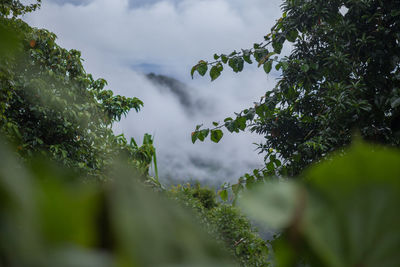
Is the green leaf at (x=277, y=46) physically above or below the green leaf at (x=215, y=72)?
above

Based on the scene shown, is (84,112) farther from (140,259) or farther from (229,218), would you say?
(140,259)

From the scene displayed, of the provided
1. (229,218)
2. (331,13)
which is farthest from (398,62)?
(229,218)

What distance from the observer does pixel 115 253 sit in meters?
0.07

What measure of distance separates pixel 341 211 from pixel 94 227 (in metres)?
0.06

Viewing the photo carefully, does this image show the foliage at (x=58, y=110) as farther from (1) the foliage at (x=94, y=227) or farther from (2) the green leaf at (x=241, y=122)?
(1) the foliage at (x=94, y=227)

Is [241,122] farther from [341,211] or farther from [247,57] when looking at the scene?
[341,211]

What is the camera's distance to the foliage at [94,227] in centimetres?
7

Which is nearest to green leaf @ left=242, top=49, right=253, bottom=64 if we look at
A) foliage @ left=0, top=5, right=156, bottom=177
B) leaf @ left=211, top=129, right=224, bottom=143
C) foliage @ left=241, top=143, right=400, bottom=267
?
leaf @ left=211, top=129, right=224, bottom=143

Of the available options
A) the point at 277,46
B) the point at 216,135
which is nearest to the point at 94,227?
the point at 216,135

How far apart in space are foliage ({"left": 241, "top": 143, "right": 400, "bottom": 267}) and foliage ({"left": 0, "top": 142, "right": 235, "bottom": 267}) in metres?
0.02

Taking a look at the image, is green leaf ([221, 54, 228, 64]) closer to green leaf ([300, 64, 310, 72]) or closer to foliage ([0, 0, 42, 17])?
green leaf ([300, 64, 310, 72])

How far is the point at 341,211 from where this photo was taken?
88mm

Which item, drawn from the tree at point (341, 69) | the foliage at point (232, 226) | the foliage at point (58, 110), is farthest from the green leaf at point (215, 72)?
the foliage at point (232, 226)

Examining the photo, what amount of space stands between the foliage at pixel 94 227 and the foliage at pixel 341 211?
20 mm
